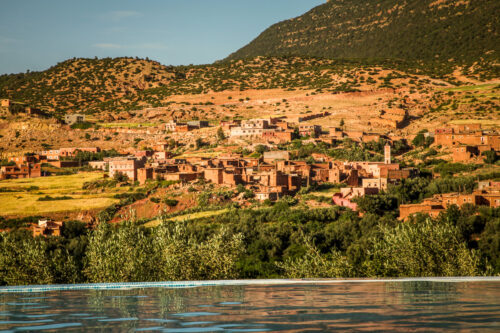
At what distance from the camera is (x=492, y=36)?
296 feet

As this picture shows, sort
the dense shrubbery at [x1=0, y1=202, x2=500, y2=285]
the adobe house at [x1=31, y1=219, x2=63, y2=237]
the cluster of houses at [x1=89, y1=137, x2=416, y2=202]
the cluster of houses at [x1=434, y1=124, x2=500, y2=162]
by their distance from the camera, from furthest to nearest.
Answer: the cluster of houses at [x1=434, y1=124, x2=500, y2=162] < the cluster of houses at [x1=89, y1=137, x2=416, y2=202] < the adobe house at [x1=31, y1=219, x2=63, y2=237] < the dense shrubbery at [x1=0, y1=202, x2=500, y2=285]

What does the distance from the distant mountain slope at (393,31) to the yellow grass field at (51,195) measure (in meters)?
53.5

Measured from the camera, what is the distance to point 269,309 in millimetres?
6254

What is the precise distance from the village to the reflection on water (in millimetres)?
25791

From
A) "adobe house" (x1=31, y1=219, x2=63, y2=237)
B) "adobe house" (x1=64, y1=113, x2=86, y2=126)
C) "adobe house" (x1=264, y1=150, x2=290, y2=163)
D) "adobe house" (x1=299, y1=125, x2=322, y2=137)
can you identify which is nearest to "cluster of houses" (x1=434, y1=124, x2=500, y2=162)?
"adobe house" (x1=299, y1=125, x2=322, y2=137)

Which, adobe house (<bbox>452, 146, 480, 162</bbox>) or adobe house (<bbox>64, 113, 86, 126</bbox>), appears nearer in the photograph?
adobe house (<bbox>452, 146, 480, 162</bbox>)

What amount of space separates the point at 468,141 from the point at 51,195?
90.1 ft

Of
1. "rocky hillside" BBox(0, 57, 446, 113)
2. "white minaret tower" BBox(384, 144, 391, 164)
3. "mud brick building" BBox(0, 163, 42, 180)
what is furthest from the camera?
"rocky hillside" BBox(0, 57, 446, 113)

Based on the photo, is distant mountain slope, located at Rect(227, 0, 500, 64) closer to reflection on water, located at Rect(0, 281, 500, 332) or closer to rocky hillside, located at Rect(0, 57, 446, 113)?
rocky hillside, located at Rect(0, 57, 446, 113)

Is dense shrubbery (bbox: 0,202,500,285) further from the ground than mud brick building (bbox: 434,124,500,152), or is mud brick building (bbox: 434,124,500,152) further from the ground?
mud brick building (bbox: 434,124,500,152)

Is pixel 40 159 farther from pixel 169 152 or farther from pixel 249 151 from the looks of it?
pixel 249 151

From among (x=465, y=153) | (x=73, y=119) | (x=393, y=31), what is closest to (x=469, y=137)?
(x=465, y=153)

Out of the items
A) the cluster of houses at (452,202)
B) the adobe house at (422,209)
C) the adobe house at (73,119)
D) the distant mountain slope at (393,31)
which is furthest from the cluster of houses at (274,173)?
the distant mountain slope at (393,31)

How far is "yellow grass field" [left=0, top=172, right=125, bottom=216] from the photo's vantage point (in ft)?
131
